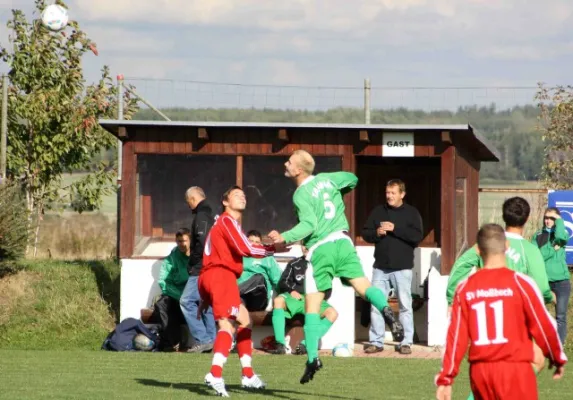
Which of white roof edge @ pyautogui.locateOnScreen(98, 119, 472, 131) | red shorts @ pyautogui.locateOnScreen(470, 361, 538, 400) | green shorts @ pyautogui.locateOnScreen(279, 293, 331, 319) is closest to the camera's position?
red shorts @ pyautogui.locateOnScreen(470, 361, 538, 400)

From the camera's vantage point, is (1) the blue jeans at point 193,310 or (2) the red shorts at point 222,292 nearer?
(2) the red shorts at point 222,292

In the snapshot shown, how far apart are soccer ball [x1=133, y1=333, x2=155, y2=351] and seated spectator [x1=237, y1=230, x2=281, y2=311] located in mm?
1317

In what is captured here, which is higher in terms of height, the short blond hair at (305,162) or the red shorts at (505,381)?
the short blond hair at (305,162)

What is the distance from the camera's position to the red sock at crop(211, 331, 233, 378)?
32.6 feet

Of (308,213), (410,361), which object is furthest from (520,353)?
(410,361)

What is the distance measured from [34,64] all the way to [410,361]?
1133cm

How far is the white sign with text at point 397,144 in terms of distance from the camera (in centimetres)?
1559

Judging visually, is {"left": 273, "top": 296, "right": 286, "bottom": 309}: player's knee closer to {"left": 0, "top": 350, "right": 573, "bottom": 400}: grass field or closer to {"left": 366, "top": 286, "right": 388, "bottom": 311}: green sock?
{"left": 0, "top": 350, "right": 573, "bottom": 400}: grass field

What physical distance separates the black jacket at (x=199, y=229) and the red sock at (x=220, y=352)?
12.7 ft

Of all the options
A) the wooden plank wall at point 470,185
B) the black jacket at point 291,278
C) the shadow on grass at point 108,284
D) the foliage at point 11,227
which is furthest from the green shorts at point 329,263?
the foliage at point 11,227

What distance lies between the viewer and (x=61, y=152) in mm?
21812

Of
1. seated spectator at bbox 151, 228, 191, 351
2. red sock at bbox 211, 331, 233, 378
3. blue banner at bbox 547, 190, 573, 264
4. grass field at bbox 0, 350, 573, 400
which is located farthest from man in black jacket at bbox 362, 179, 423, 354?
blue banner at bbox 547, 190, 573, 264

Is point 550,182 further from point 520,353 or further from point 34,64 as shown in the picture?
point 520,353

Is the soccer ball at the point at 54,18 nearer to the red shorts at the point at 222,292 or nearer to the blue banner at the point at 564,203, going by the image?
the blue banner at the point at 564,203
